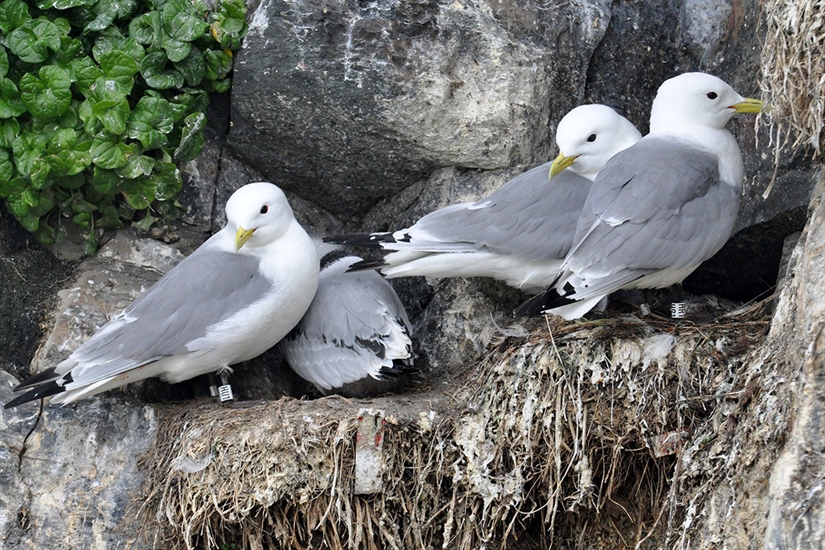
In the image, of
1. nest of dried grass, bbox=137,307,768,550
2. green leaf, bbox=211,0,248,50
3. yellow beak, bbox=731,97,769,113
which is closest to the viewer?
nest of dried grass, bbox=137,307,768,550

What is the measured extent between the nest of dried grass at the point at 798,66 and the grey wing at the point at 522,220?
100 centimetres

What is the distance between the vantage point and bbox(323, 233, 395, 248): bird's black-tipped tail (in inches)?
173

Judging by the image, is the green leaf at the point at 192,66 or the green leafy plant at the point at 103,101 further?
the green leaf at the point at 192,66

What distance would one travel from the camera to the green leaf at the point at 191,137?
15.4ft

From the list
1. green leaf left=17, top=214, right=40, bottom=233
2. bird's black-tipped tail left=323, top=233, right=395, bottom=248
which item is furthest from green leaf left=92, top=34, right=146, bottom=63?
bird's black-tipped tail left=323, top=233, right=395, bottom=248

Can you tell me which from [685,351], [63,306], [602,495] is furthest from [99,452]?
[685,351]

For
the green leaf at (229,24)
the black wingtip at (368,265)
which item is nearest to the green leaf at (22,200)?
the green leaf at (229,24)

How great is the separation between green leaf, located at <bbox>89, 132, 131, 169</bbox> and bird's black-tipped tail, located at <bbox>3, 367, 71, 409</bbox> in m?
0.87

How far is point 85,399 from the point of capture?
4.39m

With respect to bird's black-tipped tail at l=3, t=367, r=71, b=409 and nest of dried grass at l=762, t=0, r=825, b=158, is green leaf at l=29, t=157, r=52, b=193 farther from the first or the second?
nest of dried grass at l=762, t=0, r=825, b=158

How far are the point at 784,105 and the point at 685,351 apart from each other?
0.97 meters

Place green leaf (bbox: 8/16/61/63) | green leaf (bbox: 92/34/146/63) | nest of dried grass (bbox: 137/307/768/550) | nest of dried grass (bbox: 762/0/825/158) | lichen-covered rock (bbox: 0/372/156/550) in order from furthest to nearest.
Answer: green leaf (bbox: 92/34/146/63)
green leaf (bbox: 8/16/61/63)
lichen-covered rock (bbox: 0/372/156/550)
nest of dried grass (bbox: 137/307/768/550)
nest of dried grass (bbox: 762/0/825/158)

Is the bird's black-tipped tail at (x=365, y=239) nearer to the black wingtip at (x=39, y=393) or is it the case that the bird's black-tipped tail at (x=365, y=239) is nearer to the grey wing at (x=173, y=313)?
the grey wing at (x=173, y=313)

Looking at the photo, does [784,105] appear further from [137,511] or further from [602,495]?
[137,511]
